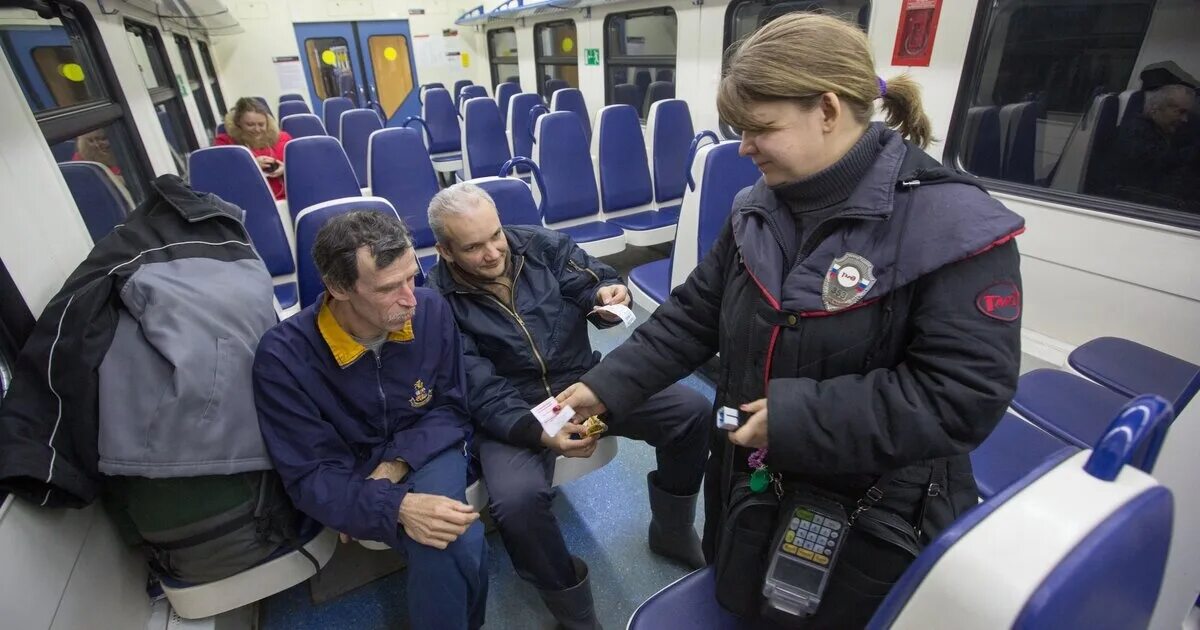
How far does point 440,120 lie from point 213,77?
4644 millimetres

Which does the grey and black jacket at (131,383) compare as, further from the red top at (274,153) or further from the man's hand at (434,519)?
the red top at (274,153)

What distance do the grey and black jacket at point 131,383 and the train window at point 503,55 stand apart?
28.6ft

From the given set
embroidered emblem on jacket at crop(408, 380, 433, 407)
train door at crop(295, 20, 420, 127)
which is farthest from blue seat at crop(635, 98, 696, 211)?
train door at crop(295, 20, 420, 127)

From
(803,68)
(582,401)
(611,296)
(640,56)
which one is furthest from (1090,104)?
(640,56)

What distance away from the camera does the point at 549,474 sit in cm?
170

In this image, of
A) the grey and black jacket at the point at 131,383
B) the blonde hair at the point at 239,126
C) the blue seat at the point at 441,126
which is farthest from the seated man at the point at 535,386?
the blue seat at the point at 441,126

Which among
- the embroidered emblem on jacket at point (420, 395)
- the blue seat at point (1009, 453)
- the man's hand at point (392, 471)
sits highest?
the embroidered emblem on jacket at point (420, 395)

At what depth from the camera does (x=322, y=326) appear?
4.60 feet

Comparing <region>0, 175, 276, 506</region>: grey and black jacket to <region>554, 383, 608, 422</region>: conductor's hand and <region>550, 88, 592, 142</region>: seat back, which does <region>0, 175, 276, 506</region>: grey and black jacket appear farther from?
<region>550, 88, 592, 142</region>: seat back

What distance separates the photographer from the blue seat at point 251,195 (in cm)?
266

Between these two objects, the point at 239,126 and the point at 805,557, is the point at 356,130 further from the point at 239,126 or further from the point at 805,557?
the point at 805,557

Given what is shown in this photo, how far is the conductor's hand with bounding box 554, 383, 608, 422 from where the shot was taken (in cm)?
130

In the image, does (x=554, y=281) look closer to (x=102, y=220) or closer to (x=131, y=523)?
(x=131, y=523)

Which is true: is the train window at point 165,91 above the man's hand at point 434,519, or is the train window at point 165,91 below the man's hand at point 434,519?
above
